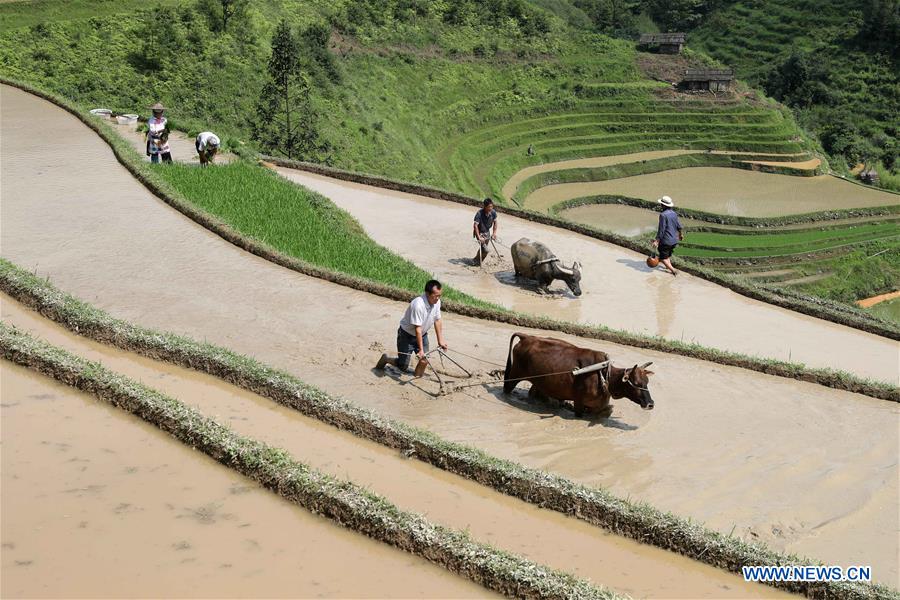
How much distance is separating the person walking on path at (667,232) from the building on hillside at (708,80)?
36.6 metres

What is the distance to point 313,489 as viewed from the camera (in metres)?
6.73

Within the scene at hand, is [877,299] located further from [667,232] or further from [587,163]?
[587,163]

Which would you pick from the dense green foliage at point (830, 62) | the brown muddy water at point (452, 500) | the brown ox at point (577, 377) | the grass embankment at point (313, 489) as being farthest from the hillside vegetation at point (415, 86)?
the brown ox at point (577, 377)

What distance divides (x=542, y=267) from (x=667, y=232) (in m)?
3.07

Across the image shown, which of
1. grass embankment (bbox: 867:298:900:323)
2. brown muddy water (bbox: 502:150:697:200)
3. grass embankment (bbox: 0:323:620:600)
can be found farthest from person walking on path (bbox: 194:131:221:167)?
brown muddy water (bbox: 502:150:697:200)

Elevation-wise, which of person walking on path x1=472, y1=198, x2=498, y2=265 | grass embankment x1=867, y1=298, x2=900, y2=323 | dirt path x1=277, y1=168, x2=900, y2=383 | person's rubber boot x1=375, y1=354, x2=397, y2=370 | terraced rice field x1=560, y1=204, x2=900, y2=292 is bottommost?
grass embankment x1=867, y1=298, x2=900, y2=323

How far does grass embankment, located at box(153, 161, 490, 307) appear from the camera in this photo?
14.3 metres

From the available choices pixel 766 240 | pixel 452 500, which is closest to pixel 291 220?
pixel 452 500

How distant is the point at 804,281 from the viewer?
1152 inches

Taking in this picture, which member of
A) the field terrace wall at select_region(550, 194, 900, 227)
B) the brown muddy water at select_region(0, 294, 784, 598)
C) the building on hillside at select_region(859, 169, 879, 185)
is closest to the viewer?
the brown muddy water at select_region(0, 294, 784, 598)

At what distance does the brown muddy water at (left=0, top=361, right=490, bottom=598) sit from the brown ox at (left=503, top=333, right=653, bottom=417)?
3188 millimetres

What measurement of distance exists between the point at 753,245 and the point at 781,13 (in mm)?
43063

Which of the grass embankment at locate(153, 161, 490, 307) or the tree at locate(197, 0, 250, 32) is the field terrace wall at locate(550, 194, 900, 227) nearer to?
the tree at locate(197, 0, 250, 32)

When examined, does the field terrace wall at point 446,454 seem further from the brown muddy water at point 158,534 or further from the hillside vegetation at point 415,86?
the hillside vegetation at point 415,86
